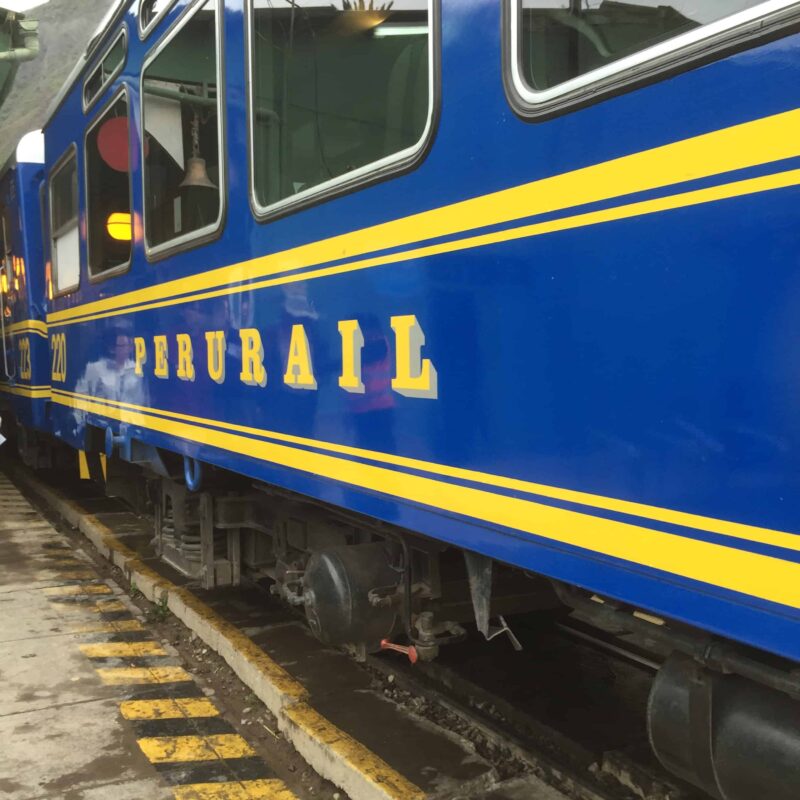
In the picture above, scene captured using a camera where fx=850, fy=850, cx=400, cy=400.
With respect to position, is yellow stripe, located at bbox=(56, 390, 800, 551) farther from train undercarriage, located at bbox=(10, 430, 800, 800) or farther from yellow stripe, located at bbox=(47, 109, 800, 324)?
yellow stripe, located at bbox=(47, 109, 800, 324)

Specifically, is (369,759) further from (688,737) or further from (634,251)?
(634,251)

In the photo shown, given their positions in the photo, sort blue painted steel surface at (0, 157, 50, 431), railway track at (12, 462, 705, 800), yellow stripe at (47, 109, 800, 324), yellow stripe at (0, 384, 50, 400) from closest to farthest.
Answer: yellow stripe at (47, 109, 800, 324), railway track at (12, 462, 705, 800), yellow stripe at (0, 384, 50, 400), blue painted steel surface at (0, 157, 50, 431)

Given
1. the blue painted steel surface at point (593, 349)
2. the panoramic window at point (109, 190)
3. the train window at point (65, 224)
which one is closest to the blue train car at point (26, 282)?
the train window at point (65, 224)

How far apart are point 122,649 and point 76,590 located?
1.27 meters

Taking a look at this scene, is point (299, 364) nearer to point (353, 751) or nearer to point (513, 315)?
point (513, 315)

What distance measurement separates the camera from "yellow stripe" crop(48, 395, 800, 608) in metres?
1.33

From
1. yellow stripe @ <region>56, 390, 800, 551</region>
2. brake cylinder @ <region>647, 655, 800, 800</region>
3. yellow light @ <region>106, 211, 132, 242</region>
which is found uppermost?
yellow light @ <region>106, 211, 132, 242</region>

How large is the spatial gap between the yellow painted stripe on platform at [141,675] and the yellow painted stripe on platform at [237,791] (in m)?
1.05

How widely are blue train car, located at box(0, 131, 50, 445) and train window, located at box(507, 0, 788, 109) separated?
592 centimetres

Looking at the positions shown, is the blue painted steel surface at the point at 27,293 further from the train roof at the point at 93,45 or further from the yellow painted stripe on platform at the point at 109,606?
the yellow painted stripe on platform at the point at 109,606

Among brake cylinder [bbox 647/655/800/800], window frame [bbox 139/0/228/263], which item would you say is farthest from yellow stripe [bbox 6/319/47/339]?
brake cylinder [bbox 647/655/800/800]

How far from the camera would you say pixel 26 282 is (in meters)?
7.55

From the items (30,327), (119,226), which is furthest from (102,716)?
(30,327)

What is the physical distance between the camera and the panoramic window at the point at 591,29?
60.4 inches
